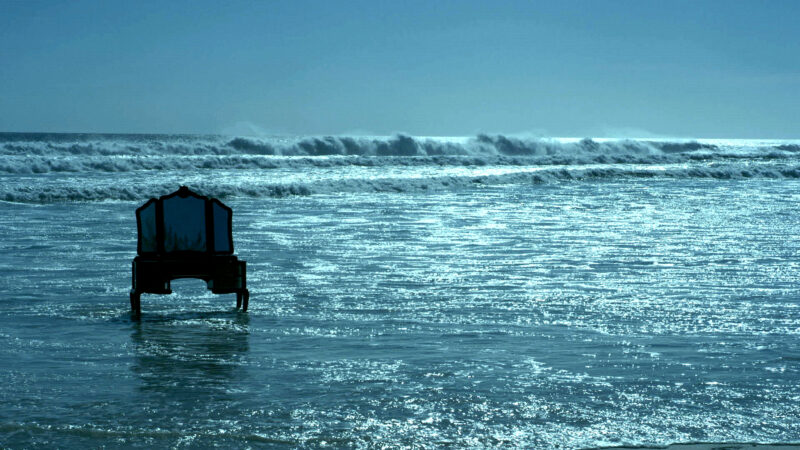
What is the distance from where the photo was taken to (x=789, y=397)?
588cm

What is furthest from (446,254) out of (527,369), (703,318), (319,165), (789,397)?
(319,165)

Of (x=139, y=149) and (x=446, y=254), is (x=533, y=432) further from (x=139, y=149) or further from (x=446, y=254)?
(x=139, y=149)

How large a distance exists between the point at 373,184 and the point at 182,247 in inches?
935

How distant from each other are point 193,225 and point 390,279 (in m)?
3.04

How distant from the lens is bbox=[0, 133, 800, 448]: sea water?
17.4 ft

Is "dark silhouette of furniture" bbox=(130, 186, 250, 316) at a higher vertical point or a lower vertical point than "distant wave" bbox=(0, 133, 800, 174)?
lower

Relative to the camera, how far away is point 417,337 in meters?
7.64

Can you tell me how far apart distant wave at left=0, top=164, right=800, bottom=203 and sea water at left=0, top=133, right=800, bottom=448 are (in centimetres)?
718

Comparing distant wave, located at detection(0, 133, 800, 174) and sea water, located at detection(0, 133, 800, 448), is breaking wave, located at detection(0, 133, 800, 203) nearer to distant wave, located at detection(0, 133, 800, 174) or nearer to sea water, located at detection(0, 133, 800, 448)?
distant wave, located at detection(0, 133, 800, 174)

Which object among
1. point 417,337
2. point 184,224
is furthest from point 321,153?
point 417,337

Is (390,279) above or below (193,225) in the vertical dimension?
below

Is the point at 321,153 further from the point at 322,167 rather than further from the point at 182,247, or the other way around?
the point at 182,247

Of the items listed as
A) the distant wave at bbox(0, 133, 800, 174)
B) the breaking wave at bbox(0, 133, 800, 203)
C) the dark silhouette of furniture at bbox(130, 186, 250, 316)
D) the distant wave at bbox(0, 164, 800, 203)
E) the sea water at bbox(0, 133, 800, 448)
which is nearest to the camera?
the sea water at bbox(0, 133, 800, 448)

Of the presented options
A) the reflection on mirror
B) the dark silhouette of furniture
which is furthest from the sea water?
the reflection on mirror
